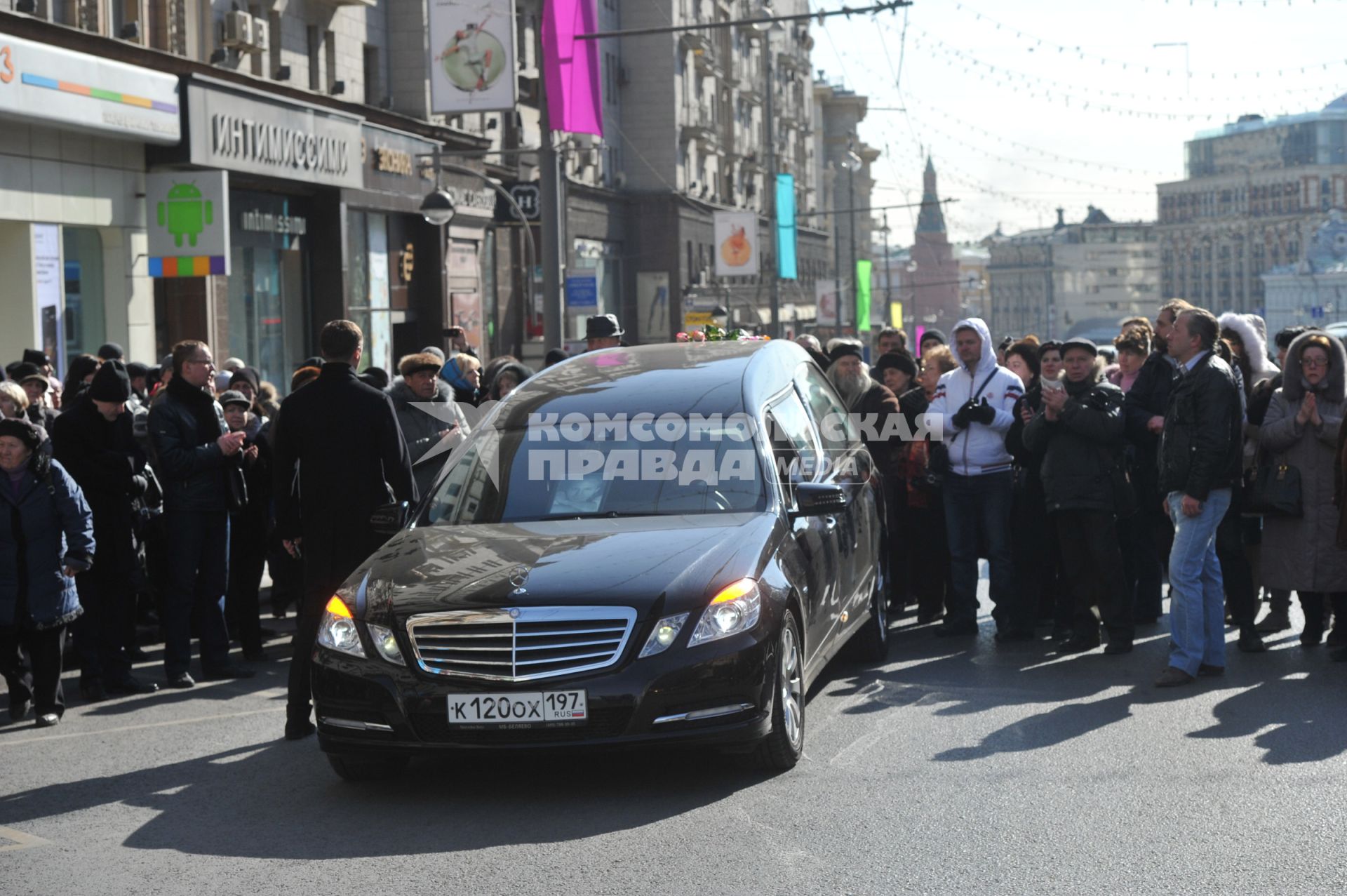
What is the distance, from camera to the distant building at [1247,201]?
156 meters

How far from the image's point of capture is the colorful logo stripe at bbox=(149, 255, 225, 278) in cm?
2141

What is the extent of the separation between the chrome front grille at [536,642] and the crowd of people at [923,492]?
1.76 metres

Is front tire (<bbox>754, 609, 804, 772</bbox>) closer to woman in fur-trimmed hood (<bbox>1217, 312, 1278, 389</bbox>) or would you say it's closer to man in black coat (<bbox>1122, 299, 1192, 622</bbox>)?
man in black coat (<bbox>1122, 299, 1192, 622</bbox>)

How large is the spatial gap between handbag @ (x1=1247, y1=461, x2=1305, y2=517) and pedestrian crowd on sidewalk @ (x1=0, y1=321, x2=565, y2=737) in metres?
4.90

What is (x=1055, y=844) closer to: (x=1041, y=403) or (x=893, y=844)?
(x=893, y=844)

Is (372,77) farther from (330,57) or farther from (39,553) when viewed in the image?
(39,553)

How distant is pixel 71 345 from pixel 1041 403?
1288 centimetres

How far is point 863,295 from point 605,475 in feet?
258

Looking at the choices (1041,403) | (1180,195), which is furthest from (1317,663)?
(1180,195)

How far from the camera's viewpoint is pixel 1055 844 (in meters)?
6.02

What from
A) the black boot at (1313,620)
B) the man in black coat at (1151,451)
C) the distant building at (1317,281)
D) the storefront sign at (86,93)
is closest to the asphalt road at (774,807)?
the black boot at (1313,620)

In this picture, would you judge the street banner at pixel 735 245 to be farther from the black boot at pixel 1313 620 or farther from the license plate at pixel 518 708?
the license plate at pixel 518 708

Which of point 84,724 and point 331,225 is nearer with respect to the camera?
point 84,724

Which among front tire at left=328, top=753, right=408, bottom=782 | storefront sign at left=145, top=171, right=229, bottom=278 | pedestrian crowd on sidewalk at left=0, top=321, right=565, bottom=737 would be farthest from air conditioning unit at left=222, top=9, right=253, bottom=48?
front tire at left=328, top=753, right=408, bottom=782
